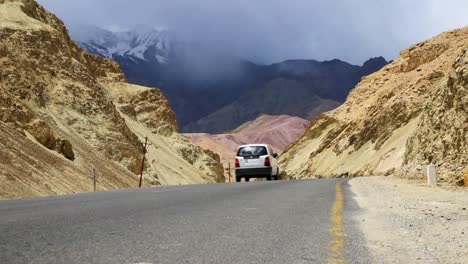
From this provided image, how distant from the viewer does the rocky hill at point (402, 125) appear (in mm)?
28594

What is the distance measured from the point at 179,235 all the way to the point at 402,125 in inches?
2552

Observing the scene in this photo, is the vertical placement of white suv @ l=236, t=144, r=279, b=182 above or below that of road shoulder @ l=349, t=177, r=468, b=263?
above

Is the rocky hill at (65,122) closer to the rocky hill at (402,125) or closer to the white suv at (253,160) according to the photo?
the white suv at (253,160)

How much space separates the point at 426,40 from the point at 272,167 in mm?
71464

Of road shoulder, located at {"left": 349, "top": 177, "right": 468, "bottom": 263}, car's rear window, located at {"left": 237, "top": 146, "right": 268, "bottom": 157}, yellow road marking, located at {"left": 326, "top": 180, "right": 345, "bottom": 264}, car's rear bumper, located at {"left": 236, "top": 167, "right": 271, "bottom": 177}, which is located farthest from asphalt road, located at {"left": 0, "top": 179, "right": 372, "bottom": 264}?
car's rear bumper, located at {"left": 236, "top": 167, "right": 271, "bottom": 177}

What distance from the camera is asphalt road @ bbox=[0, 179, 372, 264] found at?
569 cm

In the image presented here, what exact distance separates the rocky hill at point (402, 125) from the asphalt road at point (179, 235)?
16.7 m

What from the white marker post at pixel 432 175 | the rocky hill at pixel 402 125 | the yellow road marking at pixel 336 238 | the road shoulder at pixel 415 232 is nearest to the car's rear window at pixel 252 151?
the rocky hill at pixel 402 125

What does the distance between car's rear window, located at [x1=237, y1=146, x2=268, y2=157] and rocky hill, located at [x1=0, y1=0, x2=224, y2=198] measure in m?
9.82

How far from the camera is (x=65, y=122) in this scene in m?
51.2

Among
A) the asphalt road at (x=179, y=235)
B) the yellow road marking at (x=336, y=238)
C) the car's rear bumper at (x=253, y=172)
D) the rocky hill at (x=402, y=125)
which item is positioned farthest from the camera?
the car's rear bumper at (x=253, y=172)

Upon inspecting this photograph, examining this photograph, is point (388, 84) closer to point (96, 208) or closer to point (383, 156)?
point (383, 156)

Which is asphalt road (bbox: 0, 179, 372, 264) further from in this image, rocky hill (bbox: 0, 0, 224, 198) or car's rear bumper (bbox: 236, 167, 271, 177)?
car's rear bumper (bbox: 236, 167, 271, 177)

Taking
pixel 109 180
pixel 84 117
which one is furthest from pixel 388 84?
pixel 109 180
